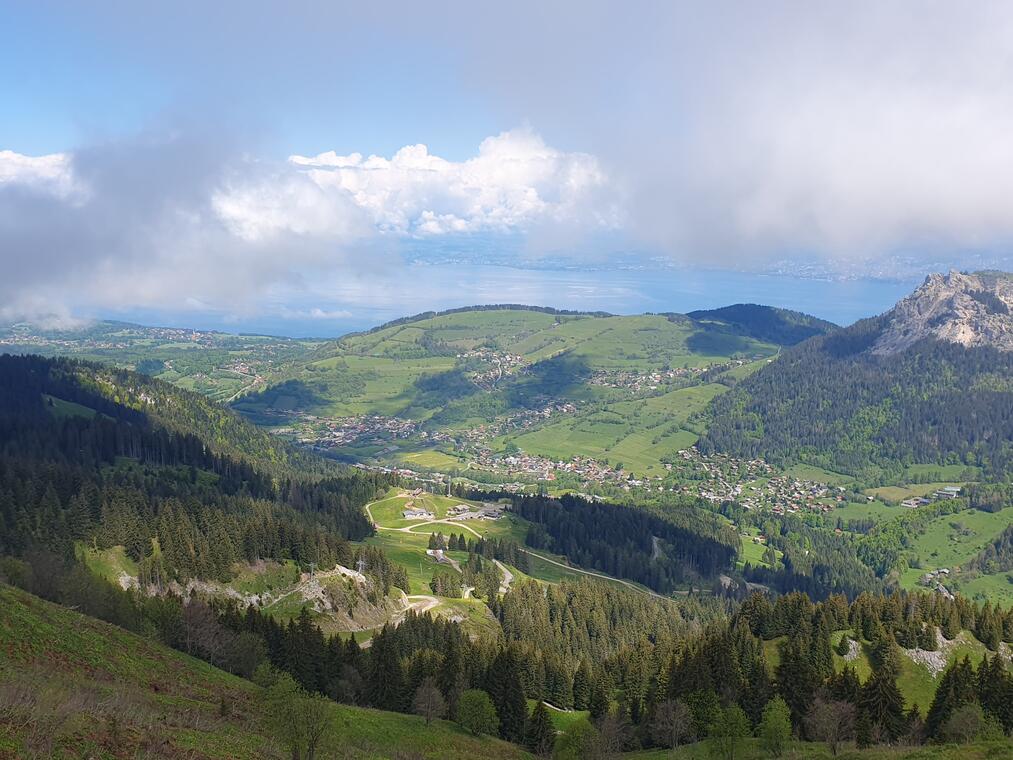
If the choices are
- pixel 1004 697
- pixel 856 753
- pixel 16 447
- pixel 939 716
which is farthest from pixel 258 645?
pixel 16 447

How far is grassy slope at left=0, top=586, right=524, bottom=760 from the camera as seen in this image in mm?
29234

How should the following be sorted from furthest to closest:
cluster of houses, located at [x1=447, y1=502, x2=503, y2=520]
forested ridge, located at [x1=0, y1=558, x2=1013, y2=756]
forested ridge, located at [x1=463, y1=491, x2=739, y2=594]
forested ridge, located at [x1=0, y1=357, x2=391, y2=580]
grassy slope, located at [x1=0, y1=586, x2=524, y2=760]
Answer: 1. cluster of houses, located at [x1=447, y1=502, x2=503, y2=520]
2. forested ridge, located at [x1=463, y1=491, x2=739, y2=594]
3. forested ridge, located at [x1=0, y1=357, x2=391, y2=580]
4. forested ridge, located at [x1=0, y1=558, x2=1013, y2=756]
5. grassy slope, located at [x1=0, y1=586, x2=524, y2=760]

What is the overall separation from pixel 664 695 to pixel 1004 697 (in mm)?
28610

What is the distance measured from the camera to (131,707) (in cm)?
3941

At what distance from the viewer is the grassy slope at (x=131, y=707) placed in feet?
95.9

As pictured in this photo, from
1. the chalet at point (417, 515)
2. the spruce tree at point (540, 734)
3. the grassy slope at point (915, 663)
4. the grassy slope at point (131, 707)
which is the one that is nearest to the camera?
the grassy slope at point (131, 707)

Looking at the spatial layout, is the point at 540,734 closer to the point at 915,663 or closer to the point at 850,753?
the point at 850,753

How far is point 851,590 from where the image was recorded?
178m

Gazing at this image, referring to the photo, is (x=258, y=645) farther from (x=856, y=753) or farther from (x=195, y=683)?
(x=856, y=753)

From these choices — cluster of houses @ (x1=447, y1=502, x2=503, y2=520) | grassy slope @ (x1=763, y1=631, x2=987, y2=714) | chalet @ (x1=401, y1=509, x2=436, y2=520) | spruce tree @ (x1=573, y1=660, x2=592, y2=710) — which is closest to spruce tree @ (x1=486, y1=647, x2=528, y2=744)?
spruce tree @ (x1=573, y1=660, x2=592, y2=710)

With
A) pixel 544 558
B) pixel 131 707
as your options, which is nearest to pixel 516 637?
pixel 544 558

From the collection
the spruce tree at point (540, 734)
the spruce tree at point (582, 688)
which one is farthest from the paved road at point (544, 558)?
the spruce tree at point (540, 734)

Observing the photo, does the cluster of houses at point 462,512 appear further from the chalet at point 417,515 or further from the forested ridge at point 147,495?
the forested ridge at point 147,495

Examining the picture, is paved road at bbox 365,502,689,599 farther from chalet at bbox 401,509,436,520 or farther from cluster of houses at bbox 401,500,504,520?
cluster of houses at bbox 401,500,504,520
